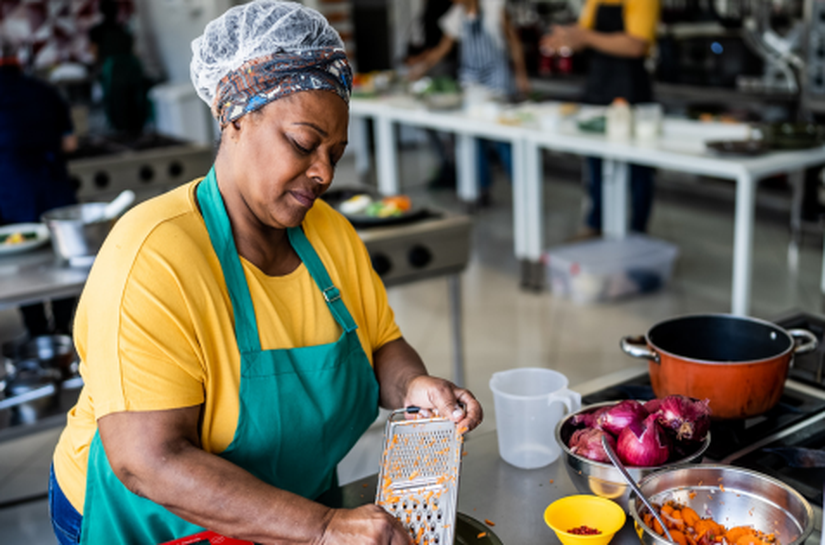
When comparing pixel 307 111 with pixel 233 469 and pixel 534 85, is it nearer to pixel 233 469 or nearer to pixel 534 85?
pixel 233 469

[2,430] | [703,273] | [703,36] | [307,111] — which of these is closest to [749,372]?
[307,111]

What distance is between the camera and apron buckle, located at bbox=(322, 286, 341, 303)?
1.29m

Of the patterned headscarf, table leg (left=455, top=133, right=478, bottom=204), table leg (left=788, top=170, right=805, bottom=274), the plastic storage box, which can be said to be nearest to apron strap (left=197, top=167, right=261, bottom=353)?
the patterned headscarf

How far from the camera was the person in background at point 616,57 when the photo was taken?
13.3ft

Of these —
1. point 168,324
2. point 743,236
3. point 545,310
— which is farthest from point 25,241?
point 743,236

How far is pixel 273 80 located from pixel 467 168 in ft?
15.4

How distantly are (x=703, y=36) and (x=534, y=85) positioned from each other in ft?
5.74

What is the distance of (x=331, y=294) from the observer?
1.30 meters

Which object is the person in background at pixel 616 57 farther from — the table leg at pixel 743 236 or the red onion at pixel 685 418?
the red onion at pixel 685 418

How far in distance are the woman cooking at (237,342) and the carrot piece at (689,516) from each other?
0.33 meters

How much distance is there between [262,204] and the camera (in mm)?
1171

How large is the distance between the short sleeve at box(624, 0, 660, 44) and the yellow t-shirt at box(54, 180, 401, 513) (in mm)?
3256

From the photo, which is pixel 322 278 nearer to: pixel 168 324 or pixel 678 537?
pixel 168 324

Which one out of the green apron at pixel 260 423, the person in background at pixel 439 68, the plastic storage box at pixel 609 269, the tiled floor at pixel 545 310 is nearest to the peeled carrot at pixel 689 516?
the green apron at pixel 260 423
